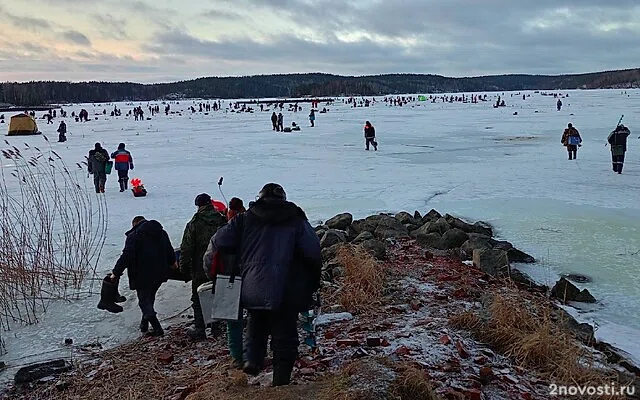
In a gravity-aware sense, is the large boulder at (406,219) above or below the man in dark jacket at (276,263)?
below

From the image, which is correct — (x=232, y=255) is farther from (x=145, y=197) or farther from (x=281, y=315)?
(x=145, y=197)

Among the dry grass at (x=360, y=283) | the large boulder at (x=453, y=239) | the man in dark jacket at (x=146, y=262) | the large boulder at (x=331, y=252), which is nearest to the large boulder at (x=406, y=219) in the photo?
the large boulder at (x=453, y=239)

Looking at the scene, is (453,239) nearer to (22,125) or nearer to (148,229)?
(148,229)

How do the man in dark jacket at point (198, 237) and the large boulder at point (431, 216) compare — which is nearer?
the man in dark jacket at point (198, 237)

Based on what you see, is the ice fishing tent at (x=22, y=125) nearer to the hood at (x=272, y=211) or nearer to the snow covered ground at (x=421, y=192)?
the snow covered ground at (x=421, y=192)

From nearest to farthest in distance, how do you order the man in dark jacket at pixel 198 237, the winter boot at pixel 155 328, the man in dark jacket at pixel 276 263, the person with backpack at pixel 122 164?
the man in dark jacket at pixel 276 263 → the man in dark jacket at pixel 198 237 → the winter boot at pixel 155 328 → the person with backpack at pixel 122 164

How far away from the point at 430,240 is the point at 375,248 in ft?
4.99

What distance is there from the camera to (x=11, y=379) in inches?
225

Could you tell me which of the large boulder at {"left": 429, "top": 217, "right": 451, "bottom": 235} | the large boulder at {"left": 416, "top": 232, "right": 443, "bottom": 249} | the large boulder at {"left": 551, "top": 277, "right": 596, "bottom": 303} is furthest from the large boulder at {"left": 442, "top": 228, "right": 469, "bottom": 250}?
the large boulder at {"left": 551, "top": 277, "right": 596, "bottom": 303}

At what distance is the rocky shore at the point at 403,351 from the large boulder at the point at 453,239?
123cm

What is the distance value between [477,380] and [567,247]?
5584 mm

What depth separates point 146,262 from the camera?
636 cm

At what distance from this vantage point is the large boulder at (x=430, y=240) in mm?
9711

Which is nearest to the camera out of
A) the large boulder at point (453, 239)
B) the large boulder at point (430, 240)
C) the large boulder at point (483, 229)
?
the large boulder at point (453, 239)
